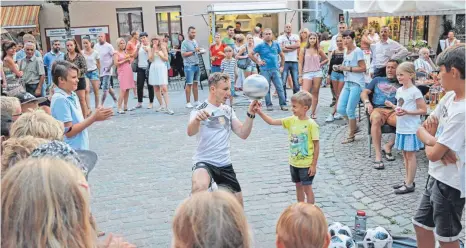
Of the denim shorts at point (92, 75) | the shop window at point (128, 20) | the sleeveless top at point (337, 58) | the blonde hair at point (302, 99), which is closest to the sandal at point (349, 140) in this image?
the sleeveless top at point (337, 58)

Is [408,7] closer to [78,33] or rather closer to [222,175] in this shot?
[222,175]

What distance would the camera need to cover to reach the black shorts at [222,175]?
4.50 metres

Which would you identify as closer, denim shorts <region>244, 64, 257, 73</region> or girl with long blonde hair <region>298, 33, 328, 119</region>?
girl with long blonde hair <region>298, 33, 328, 119</region>

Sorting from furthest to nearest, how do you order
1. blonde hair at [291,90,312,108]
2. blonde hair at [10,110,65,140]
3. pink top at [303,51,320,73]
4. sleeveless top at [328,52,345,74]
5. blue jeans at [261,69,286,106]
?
blue jeans at [261,69,286,106] → pink top at [303,51,320,73] → sleeveless top at [328,52,345,74] → blonde hair at [291,90,312,108] → blonde hair at [10,110,65,140]

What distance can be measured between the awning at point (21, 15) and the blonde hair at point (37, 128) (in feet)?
58.9

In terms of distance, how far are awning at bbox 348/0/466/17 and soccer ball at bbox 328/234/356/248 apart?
4.38 meters

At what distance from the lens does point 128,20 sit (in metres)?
20.6

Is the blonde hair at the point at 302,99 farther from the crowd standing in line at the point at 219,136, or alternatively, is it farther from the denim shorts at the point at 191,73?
the denim shorts at the point at 191,73

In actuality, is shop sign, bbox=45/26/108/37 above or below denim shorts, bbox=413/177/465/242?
above

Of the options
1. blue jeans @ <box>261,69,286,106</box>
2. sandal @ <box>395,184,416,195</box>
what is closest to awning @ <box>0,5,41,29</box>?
blue jeans @ <box>261,69,286,106</box>

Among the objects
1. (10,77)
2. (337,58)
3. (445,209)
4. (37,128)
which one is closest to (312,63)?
(337,58)

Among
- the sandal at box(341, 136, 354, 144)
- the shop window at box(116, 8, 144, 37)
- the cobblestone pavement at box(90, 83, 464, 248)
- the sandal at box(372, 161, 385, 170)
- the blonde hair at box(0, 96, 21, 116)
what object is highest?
the shop window at box(116, 8, 144, 37)

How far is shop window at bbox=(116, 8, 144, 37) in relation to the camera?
20.5 meters

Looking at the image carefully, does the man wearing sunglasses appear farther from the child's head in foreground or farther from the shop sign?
the shop sign
